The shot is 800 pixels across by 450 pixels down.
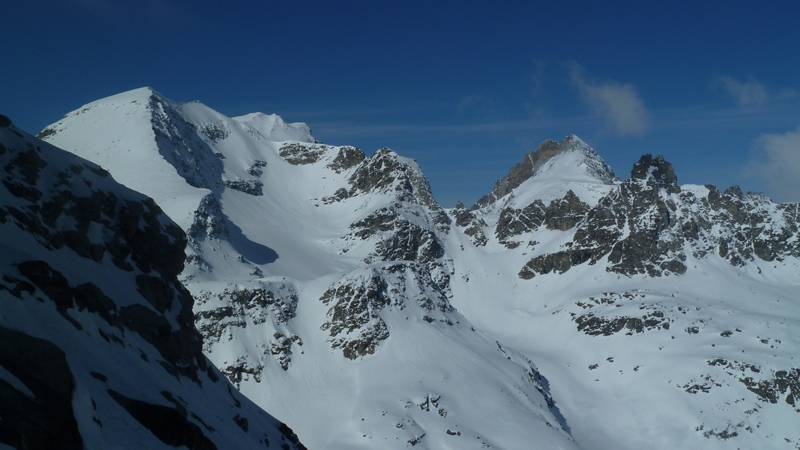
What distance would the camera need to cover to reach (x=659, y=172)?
13200 centimetres

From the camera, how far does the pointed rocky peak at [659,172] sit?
13100 cm

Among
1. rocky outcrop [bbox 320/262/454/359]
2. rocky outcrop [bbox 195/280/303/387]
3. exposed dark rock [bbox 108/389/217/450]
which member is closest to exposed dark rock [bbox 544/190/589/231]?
rocky outcrop [bbox 320/262/454/359]

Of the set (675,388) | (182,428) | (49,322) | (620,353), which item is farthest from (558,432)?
(49,322)

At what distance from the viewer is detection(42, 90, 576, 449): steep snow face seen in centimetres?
5769

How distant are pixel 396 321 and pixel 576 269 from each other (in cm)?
6851

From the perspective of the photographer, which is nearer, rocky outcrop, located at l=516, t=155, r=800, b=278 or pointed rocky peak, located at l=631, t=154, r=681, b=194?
rocky outcrop, located at l=516, t=155, r=800, b=278

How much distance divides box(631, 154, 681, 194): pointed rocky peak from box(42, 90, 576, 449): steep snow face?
54.1 meters

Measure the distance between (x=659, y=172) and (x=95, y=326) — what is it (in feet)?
442

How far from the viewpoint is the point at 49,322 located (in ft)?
54.0

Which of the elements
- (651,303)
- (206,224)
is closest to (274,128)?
(206,224)

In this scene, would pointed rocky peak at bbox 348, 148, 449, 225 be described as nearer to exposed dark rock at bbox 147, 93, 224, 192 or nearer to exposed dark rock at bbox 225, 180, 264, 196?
exposed dark rock at bbox 225, 180, 264, 196

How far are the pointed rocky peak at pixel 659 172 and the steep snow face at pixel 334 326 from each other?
54.1m

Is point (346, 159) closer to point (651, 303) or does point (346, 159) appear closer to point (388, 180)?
point (388, 180)

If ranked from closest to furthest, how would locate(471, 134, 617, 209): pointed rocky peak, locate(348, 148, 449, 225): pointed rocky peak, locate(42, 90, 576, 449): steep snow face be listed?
locate(42, 90, 576, 449): steep snow face < locate(348, 148, 449, 225): pointed rocky peak < locate(471, 134, 617, 209): pointed rocky peak
